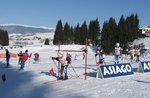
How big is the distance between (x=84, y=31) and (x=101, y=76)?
92612 millimetres

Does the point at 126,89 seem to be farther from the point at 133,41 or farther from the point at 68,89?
the point at 133,41

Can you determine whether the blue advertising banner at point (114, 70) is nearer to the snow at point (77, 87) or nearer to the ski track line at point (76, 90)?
the snow at point (77, 87)


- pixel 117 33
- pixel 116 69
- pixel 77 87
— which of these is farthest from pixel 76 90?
pixel 117 33

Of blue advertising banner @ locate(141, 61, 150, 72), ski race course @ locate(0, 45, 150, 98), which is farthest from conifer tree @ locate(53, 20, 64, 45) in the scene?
blue advertising banner @ locate(141, 61, 150, 72)

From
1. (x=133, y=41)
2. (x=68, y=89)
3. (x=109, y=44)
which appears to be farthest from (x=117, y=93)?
(x=133, y=41)

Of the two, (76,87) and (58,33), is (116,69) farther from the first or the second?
(58,33)

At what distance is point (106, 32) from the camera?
305ft

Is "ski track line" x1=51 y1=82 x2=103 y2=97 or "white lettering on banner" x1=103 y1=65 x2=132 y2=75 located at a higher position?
"white lettering on banner" x1=103 y1=65 x2=132 y2=75

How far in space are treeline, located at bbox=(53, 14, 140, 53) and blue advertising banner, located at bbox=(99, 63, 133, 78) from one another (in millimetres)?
60932

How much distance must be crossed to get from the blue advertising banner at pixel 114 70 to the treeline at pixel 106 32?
200 ft

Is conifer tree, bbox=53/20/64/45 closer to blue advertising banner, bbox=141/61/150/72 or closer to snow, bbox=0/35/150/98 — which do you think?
snow, bbox=0/35/150/98

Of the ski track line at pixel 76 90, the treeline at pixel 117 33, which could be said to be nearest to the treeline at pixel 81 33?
the treeline at pixel 117 33

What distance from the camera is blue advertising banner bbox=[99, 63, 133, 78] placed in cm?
2175

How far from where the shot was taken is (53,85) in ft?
69.1
